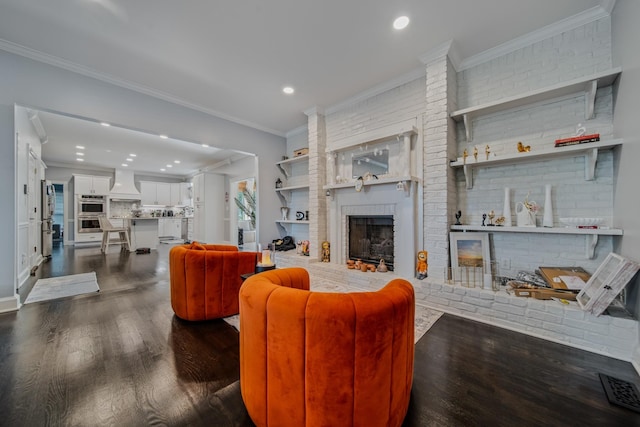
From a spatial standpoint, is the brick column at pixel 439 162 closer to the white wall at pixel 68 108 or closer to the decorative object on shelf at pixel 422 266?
the decorative object on shelf at pixel 422 266

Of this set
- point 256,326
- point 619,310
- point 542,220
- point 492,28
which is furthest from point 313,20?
point 619,310

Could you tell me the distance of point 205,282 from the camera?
241 cm

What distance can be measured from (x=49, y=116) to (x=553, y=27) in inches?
290

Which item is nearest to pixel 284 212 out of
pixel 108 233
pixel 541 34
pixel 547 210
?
pixel 547 210

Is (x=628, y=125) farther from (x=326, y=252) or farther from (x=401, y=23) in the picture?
(x=326, y=252)

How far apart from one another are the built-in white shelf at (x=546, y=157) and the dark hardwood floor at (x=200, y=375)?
1645 millimetres

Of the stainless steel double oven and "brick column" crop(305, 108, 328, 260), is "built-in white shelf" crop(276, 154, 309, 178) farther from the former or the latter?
the stainless steel double oven

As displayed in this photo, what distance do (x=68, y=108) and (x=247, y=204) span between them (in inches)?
175

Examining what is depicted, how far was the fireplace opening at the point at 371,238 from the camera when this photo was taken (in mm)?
3582

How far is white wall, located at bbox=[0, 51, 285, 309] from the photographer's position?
8.73 feet

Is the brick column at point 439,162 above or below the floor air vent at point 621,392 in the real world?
above

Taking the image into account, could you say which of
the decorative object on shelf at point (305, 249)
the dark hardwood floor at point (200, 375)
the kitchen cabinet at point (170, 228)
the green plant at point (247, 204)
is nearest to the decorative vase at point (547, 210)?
the dark hardwood floor at point (200, 375)

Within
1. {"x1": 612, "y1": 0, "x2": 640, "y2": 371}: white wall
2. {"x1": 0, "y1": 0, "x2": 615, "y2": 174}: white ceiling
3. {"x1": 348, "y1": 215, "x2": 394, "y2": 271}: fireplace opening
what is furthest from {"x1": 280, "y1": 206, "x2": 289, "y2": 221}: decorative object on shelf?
{"x1": 612, "y1": 0, "x2": 640, "y2": 371}: white wall

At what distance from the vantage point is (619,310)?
196 centimetres
